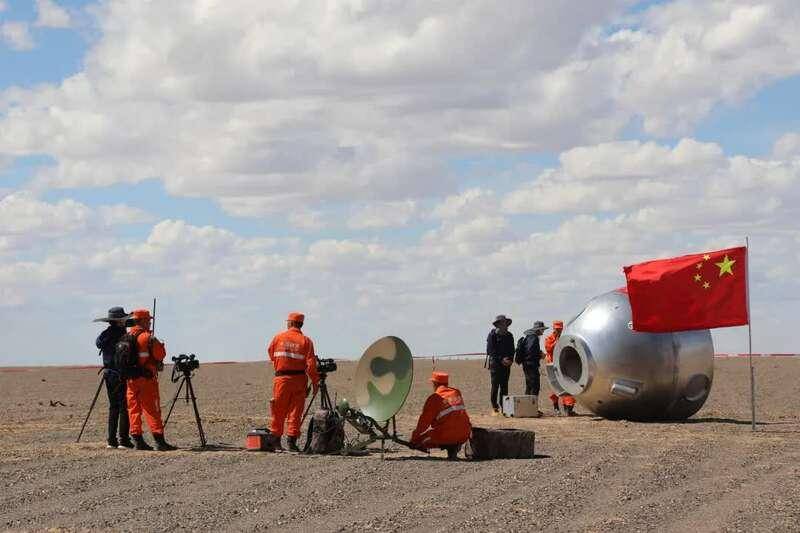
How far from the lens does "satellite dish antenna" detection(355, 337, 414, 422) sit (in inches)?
677

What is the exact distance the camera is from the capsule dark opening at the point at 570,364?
2331cm

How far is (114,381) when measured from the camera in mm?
18453

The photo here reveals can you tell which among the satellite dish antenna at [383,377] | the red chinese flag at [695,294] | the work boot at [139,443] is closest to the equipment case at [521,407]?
the red chinese flag at [695,294]

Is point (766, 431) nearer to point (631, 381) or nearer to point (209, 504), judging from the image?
point (631, 381)

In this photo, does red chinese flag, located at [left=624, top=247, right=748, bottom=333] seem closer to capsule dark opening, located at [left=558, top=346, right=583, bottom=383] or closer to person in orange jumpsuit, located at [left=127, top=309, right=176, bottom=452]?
capsule dark opening, located at [left=558, top=346, right=583, bottom=383]

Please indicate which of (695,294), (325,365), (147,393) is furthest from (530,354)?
(147,393)

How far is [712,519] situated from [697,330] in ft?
35.2

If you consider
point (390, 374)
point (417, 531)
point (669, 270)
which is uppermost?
point (669, 270)

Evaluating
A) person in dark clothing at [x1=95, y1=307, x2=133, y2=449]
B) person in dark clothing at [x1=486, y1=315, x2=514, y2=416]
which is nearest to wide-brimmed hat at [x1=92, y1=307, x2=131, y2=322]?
person in dark clothing at [x1=95, y1=307, x2=133, y2=449]

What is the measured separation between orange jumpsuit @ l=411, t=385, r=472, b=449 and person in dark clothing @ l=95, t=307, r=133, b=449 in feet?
15.4

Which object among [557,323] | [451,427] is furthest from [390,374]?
[557,323]

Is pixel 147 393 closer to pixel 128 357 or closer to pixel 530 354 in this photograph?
pixel 128 357

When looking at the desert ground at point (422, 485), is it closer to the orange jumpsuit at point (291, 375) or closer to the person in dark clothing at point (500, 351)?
the orange jumpsuit at point (291, 375)

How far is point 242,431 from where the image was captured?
70.7 ft
